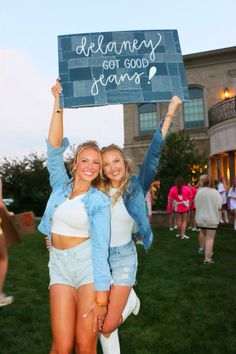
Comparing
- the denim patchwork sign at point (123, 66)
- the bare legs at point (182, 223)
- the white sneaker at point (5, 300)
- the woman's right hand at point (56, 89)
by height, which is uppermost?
the denim patchwork sign at point (123, 66)

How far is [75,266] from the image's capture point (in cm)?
307

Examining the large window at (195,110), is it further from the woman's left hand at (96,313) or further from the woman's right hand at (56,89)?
the woman's left hand at (96,313)

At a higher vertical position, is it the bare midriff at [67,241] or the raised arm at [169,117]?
the raised arm at [169,117]

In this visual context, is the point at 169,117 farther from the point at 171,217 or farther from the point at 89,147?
the point at 171,217

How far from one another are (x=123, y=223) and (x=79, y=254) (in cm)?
47

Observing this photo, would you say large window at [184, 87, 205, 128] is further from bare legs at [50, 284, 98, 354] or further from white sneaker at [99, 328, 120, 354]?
bare legs at [50, 284, 98, 354]

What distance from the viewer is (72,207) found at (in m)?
3.16

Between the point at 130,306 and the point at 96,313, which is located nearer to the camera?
the point at 96,313

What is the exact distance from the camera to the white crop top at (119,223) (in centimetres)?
334

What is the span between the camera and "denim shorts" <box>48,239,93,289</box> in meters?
3.05

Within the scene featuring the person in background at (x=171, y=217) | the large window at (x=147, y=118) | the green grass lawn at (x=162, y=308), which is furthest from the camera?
the large window at (x=147, y=118)

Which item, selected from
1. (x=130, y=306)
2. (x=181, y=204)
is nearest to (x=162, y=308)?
(x=130, y=306)

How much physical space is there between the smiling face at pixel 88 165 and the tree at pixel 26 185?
73.2 feet

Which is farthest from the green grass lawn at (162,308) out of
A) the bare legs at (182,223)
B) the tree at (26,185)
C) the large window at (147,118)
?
the large window at (147,118)
